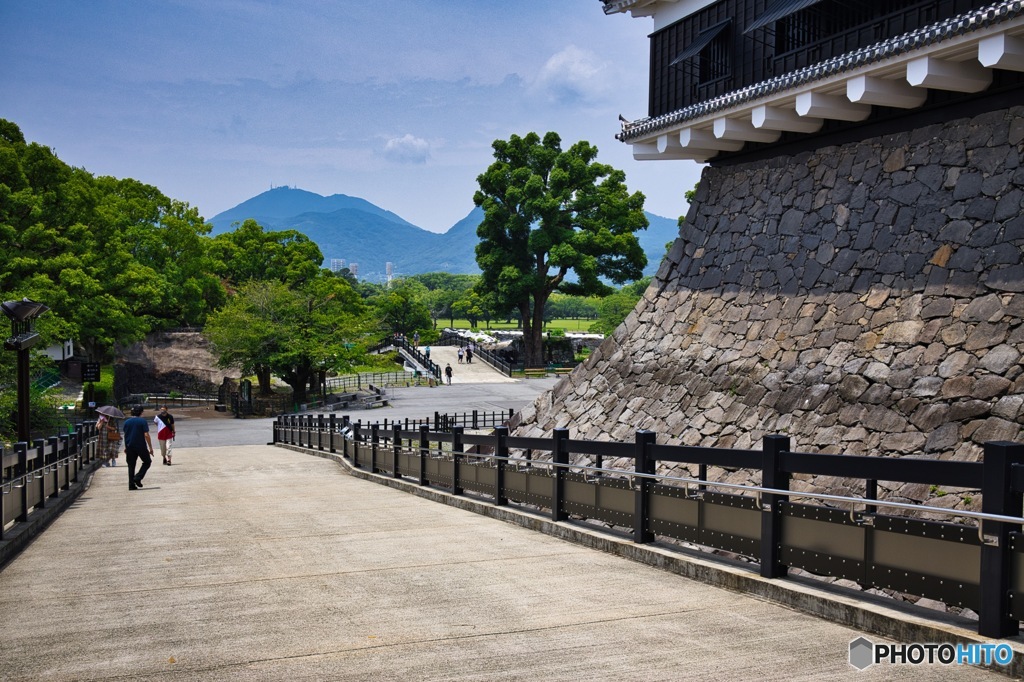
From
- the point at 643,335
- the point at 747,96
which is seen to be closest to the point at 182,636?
the point at 747,96

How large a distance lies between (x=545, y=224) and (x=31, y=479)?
6403 cm

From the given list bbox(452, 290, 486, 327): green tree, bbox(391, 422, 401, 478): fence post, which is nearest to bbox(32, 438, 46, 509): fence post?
bbox(391, 422, 401, 478): fence post

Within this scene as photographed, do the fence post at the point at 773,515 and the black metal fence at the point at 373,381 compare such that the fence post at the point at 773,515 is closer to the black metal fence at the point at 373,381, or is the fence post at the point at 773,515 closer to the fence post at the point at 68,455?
the fence post at the point at 68,455

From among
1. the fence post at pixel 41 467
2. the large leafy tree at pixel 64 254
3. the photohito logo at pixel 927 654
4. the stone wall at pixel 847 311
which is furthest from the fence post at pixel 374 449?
the large leafy tree at pixel 64 254

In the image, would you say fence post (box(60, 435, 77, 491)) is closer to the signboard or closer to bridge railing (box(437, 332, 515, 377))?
the signboard

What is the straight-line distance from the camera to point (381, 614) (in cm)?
684

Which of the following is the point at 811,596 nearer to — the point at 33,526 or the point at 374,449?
the point at 33,526

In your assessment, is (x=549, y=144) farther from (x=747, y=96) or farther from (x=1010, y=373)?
(x=1010, y=373)

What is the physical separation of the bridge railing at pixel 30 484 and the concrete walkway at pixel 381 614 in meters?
0.45

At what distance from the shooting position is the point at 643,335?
24.8 metres

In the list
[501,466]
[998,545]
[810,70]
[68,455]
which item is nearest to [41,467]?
[68,455]

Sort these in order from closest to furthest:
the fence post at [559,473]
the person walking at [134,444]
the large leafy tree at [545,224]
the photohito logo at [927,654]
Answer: the photohito logo at [927,654] < the fence post at [559,473] < the person walking at [134,444] < the large leafy tree at [545,224]

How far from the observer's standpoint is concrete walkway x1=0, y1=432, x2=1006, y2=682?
18.1ft

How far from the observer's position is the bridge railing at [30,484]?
34.1 feet
